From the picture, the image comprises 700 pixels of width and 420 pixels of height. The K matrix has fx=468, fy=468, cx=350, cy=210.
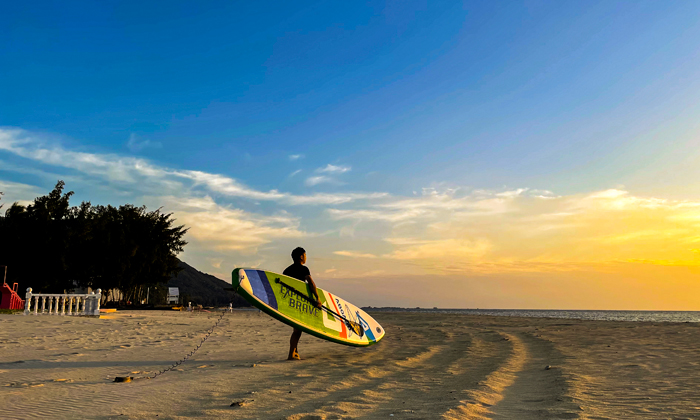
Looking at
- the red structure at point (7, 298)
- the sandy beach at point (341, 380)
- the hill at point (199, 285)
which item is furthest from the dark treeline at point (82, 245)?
the hill at point (199, 285)

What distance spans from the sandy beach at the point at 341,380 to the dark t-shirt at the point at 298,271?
4.67ft

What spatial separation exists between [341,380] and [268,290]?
2.80m

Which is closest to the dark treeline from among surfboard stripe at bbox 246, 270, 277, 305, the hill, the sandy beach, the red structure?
the red structure

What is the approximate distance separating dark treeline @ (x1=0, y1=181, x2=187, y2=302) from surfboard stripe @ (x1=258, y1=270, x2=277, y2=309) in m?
23.4

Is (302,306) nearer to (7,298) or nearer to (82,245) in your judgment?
(7,298)

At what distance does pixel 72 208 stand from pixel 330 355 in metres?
26.5

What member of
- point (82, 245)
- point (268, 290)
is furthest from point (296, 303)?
point (82, 245)

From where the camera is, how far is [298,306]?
841 cm

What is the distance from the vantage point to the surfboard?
795cm

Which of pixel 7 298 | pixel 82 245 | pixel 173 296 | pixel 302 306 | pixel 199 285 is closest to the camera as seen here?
pixel 302 306

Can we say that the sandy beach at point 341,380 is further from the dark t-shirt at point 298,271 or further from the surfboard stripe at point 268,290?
the dark t-shirt at point 298,271

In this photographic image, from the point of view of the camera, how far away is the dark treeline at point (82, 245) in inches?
1040

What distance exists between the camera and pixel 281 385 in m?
5.51

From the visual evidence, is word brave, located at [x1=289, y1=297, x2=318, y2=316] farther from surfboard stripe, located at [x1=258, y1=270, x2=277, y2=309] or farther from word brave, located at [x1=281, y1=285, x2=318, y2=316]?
surfboard stripe, located at [x1=258, y1=270, x2=277, y2=309]
